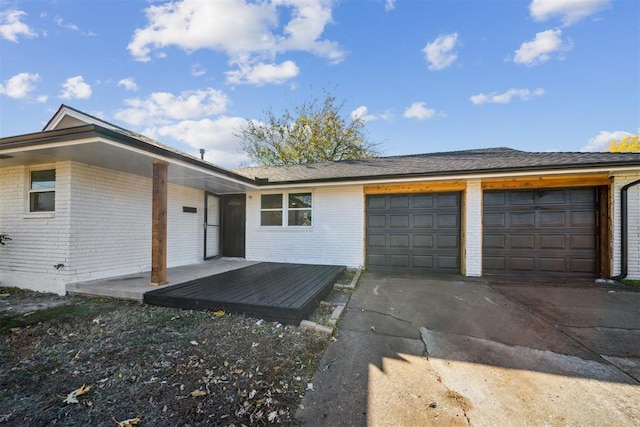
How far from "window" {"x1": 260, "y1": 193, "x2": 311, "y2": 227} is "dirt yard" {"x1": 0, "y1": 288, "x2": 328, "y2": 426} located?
4697 mm

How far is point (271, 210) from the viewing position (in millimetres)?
8594

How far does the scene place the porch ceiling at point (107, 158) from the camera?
13.0 ft

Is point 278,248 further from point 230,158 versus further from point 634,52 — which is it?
point 230,158

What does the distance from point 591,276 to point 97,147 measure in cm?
1095

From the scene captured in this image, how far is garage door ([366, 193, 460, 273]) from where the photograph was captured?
7.18 m

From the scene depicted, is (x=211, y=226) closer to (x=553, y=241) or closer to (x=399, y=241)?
(x=399, y=241)

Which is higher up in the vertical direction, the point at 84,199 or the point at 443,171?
the point at 443,171

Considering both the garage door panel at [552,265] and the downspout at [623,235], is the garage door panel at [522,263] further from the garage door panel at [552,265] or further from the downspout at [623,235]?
the downspout at [623,235]

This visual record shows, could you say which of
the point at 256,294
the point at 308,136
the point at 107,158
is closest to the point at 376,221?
the point at 256,294

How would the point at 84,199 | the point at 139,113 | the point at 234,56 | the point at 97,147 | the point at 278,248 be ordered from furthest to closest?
the point at 139,113
the point at 234,56
the point at 278,248
the point at 84,199
the point at 97,147

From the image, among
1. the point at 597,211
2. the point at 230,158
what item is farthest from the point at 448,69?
the point at 230,158

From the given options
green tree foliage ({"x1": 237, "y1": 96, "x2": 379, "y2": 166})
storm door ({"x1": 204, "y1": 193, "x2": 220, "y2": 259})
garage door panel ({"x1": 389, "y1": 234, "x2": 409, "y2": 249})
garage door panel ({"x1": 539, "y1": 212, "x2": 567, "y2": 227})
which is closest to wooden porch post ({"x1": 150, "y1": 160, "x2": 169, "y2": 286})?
storm door ({"x1": 204, "y1": 193, "x2": 220, "y2": 259})

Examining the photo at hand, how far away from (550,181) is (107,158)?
9929mm

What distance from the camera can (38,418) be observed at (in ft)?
6.15
